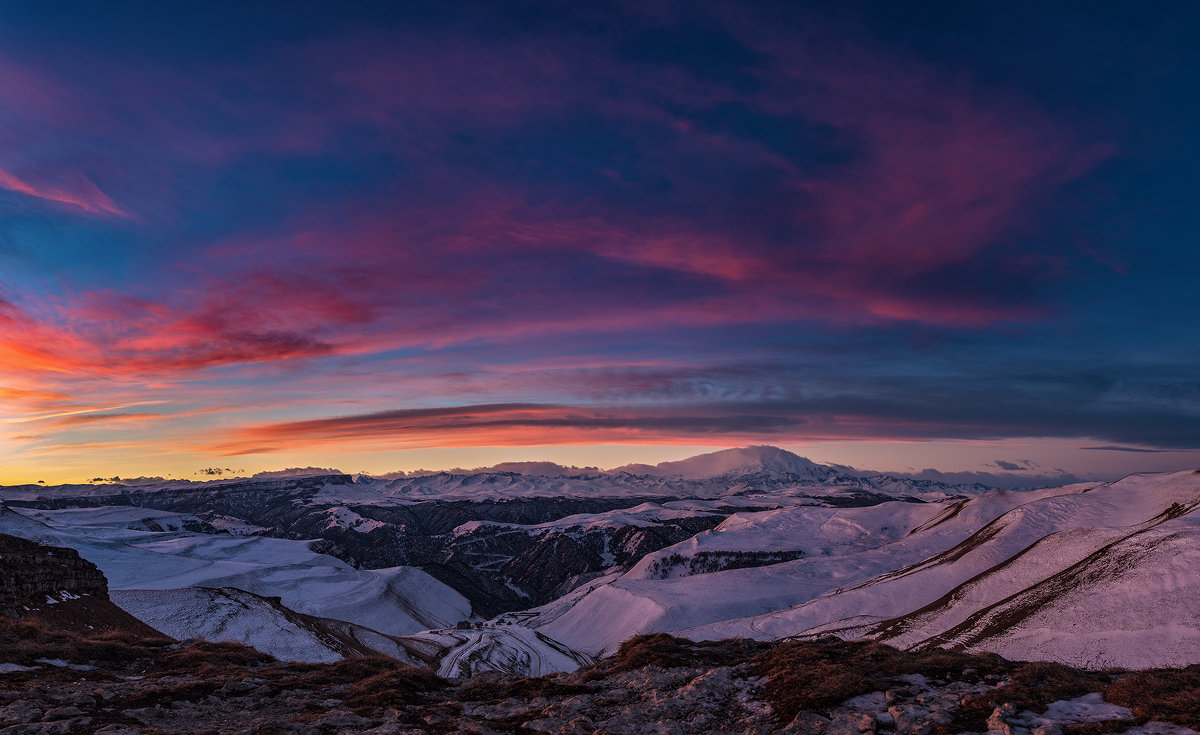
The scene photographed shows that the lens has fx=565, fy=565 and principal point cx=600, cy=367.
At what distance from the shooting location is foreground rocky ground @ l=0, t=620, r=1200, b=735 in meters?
11.8

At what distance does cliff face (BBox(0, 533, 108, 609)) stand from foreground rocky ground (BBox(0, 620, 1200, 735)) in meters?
39.2

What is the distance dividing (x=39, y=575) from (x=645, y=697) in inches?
2544

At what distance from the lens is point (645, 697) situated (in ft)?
50.0

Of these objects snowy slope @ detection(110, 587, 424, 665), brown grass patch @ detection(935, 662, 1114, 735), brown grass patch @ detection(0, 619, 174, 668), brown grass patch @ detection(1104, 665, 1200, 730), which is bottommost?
snowy slope @ detection(110, 587, 424, 665)

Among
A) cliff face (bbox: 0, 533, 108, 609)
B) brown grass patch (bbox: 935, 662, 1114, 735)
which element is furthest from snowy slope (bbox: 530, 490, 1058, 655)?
brown grass patch (bbox: 935, 662, 1114, 735)

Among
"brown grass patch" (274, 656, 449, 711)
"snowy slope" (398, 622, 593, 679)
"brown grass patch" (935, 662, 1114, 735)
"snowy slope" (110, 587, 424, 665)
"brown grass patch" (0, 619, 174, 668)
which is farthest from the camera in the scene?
"snowy slope" (398, 622, 593, 679)

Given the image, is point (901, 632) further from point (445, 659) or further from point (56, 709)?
point (445, 659)

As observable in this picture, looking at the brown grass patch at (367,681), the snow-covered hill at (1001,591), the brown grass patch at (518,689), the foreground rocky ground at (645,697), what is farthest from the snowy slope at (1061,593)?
the brown grass patch at (367,681)

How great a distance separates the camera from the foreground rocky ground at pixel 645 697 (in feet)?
38.7

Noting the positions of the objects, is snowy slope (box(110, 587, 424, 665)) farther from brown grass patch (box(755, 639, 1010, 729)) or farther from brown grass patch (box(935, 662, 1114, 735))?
brown grass patch (box(935, 662, 1114, 735))

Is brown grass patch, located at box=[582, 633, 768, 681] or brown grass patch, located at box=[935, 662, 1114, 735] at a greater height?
brown grass patch, located at box=[935, 662, 1114, 735]

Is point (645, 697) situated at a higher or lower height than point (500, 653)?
higher

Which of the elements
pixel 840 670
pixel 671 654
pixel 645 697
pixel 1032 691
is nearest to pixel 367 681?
pixel 645 697

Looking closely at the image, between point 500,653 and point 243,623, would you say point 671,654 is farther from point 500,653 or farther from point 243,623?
point 500,653
